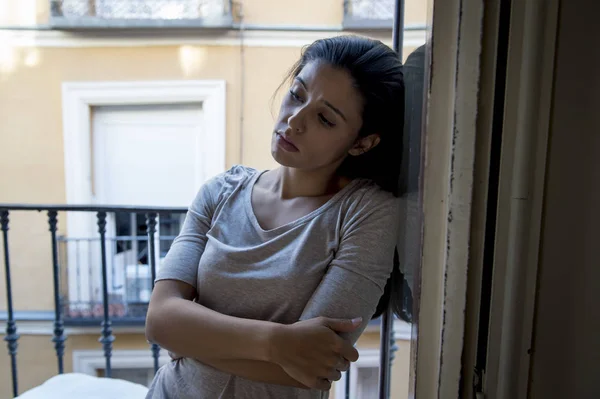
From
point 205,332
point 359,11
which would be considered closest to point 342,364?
point 205,332

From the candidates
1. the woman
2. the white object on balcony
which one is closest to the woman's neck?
the woman

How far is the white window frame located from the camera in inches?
113

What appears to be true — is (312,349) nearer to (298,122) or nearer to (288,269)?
(288,269)

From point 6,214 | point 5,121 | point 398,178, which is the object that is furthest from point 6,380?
point 398,178

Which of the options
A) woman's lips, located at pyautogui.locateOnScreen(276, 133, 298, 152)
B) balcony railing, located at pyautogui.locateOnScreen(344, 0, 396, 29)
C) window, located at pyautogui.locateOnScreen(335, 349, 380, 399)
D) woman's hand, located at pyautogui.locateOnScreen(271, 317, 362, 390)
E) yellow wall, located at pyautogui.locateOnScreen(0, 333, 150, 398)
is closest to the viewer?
woman's hand, located at pyautogui.locateOnScreen(271, 317, 362, 390)

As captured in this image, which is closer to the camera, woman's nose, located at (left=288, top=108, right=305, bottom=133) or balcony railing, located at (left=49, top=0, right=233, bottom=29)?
woman's nose, located at (left=288, top=108, right=305, bottom=133)

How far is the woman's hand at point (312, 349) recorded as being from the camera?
1.82 feet

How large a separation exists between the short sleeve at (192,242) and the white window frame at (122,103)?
218cm

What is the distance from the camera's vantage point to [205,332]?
0.61 meters

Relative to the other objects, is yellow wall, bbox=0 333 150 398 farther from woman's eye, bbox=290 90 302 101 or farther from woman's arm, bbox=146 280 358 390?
woman's eye, bbox=290 90 302 101

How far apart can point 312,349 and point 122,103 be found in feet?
8.82

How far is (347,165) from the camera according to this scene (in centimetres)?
72

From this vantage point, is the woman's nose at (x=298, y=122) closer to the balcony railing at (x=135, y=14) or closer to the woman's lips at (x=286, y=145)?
the woman's lips at (x=286, y=145)

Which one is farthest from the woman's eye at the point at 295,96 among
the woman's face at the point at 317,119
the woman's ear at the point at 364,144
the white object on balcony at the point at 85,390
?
the white object on balcony at the point at 85,390
